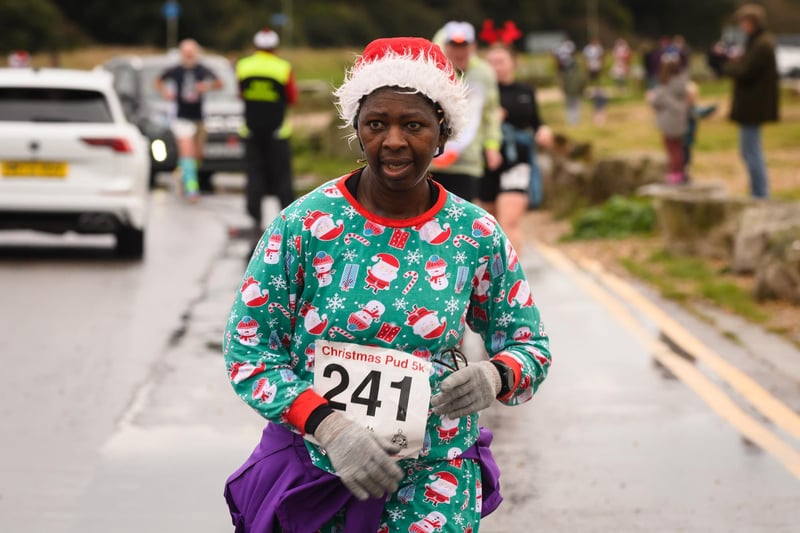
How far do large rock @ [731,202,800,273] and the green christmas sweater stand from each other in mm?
8580

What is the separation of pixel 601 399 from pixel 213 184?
16.1m

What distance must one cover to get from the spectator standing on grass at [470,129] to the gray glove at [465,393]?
5645 mm

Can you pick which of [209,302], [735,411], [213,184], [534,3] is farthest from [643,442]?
[534,3]

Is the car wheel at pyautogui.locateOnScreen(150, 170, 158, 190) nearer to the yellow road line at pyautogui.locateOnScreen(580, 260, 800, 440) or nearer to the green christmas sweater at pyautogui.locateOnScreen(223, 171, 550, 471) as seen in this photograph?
the yellow road line at pyautogui.locateOnScreen(580, 260, 800, 440)

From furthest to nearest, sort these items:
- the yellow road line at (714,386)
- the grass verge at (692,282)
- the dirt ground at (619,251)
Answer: the grass verge at (692,282) → the dirt ground at (619,251) → the yellow road line at (714,386)

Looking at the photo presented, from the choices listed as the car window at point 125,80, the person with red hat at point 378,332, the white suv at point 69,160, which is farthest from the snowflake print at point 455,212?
the car window at point 125,80

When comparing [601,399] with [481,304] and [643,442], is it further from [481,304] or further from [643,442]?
[481,304]

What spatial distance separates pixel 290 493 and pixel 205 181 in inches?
784

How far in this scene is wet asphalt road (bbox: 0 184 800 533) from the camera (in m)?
6.25

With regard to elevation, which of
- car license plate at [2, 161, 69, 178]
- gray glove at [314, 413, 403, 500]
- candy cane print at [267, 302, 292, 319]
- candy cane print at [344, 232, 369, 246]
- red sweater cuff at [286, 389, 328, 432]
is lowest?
car license plate at [2, 161, 69, 178]

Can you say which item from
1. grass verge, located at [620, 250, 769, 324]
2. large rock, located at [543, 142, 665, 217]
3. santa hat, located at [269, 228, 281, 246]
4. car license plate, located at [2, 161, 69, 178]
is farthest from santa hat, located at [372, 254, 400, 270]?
large rock, located at [543, 142, 665, 217]

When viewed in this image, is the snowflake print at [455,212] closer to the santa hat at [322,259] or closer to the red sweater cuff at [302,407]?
the santa hat at [322,259]

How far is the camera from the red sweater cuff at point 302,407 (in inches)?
139

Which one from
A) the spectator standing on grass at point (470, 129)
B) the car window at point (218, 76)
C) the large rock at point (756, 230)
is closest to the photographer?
the spectator standing on grass at point (470, 129)
